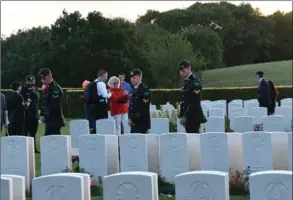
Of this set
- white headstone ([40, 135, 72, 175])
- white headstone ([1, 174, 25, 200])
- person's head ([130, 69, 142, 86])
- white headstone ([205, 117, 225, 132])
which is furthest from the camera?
white headstone ([205, 117, 225, 132])

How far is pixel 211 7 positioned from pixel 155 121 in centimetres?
5143

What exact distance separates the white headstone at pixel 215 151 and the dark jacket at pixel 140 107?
199 centimetres

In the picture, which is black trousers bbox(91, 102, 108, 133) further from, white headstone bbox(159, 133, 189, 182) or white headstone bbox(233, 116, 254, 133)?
white headstone bbox(159, 133, 189, 182)

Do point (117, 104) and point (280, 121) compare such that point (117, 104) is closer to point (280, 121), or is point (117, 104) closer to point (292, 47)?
point (280, 121)

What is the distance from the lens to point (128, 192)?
4.89 meters

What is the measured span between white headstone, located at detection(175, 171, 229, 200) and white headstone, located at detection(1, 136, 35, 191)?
12.5 ft

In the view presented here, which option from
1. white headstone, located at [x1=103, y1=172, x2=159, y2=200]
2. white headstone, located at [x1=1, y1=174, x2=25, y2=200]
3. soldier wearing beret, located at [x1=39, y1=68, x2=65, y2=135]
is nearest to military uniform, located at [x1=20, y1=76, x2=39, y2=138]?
soldier wearing beret, located at [x1=39, y1=68, x2=65, y2=135]

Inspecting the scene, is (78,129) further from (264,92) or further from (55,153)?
(264,92)

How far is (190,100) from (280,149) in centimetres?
160

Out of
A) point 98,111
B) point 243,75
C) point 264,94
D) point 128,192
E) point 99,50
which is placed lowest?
point 128,192

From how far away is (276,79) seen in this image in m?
44.9

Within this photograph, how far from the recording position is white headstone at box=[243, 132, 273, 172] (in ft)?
24.8

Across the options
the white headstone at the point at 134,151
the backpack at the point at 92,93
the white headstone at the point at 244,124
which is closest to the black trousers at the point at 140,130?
the white headstone at the point at 134,151

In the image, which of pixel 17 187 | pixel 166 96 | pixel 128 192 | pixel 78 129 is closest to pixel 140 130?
pixel 78 129
